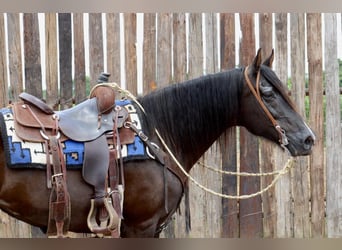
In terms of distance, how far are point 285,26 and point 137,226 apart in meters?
2.10

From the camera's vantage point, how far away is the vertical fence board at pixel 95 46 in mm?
3717

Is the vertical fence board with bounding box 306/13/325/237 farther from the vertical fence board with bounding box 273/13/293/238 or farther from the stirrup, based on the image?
the stirrup

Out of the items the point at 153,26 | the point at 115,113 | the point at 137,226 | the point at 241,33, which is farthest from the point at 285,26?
the point at 137,226

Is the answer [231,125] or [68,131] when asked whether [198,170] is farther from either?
[68,131]

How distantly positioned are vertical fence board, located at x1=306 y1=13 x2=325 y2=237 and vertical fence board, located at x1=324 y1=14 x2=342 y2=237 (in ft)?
0.18

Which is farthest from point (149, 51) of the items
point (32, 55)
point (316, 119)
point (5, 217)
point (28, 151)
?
point (5, 217)

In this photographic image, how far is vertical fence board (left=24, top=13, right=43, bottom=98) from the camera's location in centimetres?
369

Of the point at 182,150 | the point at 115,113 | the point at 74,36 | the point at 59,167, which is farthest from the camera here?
the point at 74,36

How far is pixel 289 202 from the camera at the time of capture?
392cm

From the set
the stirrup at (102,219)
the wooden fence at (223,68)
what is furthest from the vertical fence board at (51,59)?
the stirrup at (102,219)

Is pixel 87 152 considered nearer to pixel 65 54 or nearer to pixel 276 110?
pixel 276 110

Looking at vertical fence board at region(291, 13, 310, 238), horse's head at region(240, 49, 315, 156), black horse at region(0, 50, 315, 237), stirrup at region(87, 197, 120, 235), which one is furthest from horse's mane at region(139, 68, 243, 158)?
vertical fence board at region(291, 13, 310, 238)

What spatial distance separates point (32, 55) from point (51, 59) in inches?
5.8

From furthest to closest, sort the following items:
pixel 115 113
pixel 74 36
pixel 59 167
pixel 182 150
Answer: pixel 74 36 → pixel 182 150 → pixel 115 113 → pixel 59 167
